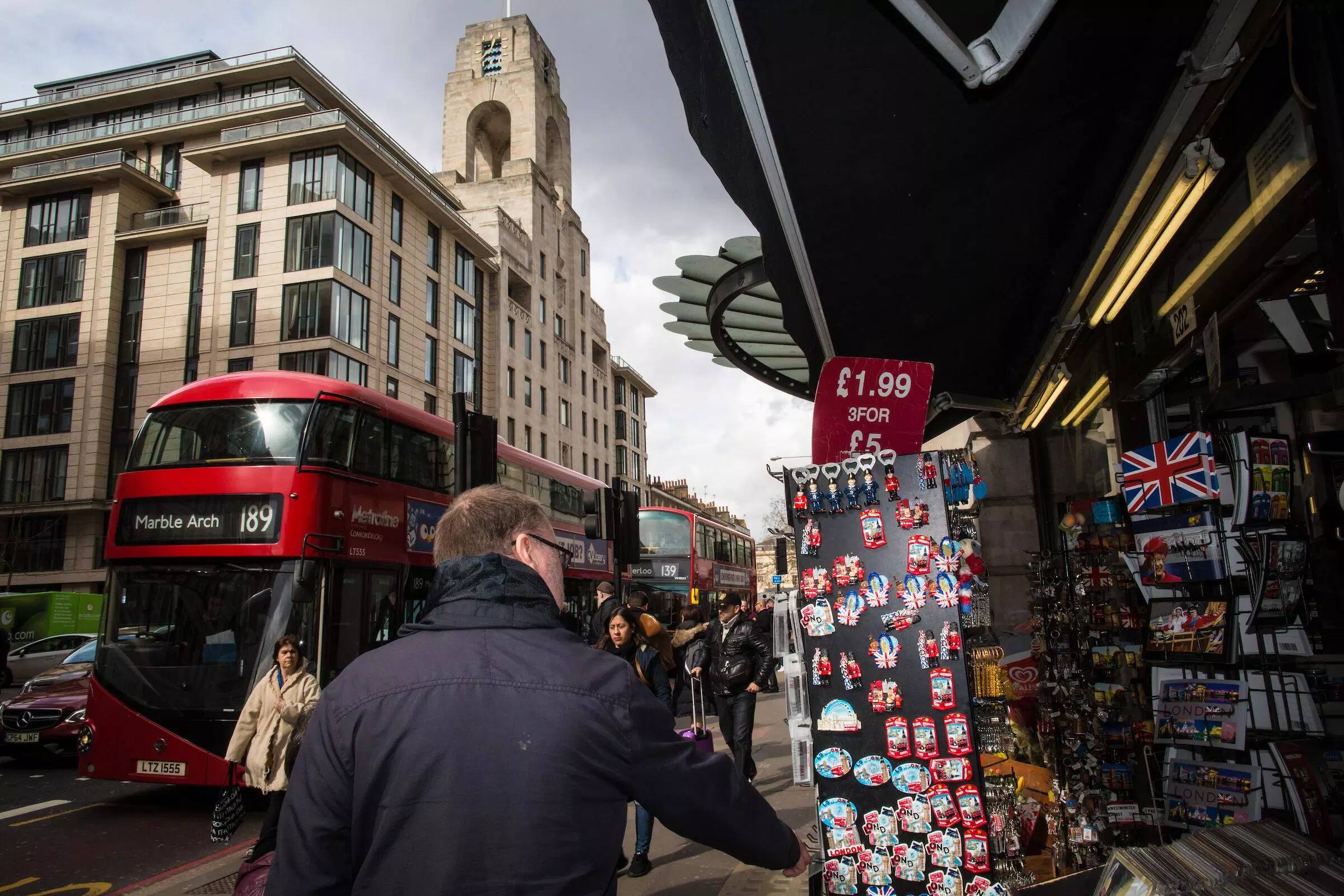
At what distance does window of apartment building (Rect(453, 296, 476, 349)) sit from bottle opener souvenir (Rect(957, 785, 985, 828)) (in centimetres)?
3909

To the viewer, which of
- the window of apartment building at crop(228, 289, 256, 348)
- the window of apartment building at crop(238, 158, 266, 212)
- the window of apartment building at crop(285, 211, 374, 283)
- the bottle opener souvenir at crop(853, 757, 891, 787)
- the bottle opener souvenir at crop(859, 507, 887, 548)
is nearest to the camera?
the bottle opener souvenir at crop(853, 757, 891, 787)

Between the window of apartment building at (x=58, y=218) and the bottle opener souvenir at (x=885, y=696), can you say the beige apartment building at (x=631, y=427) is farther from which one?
the bottle opener souvenir at (x=885, y=696)

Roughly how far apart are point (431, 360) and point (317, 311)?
6811 mm

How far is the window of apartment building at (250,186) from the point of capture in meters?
34.8

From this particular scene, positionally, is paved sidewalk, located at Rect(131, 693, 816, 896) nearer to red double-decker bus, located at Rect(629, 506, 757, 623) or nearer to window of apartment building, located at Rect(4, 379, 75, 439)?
red double-decker bus, located at Rect(629, 506, 757, 623)

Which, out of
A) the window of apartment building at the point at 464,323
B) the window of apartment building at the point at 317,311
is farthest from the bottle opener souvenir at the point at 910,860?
the window of apartment building at the point at 464,323

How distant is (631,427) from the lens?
203 feet

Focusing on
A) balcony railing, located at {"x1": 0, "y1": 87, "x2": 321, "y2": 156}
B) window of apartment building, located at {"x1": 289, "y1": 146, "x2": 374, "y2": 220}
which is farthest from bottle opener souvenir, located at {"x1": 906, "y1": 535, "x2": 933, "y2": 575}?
balcony railing, located at {"x1": 0, "y1": 87, "x2": 321, "y2": 156}

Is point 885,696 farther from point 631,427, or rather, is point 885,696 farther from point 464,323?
point 631,427

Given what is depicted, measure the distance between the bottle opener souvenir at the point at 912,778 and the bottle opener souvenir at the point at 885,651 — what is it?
30 centimetres

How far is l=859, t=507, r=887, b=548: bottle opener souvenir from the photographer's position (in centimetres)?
422

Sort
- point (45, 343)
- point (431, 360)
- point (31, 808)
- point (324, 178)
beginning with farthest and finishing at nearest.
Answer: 1. point (431, 360)
2. point (45, 343)
3. point (324, 178)
4. point (31, 808)

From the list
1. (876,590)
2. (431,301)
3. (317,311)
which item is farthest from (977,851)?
(431,301)

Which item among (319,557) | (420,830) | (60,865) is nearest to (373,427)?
(319,557)
